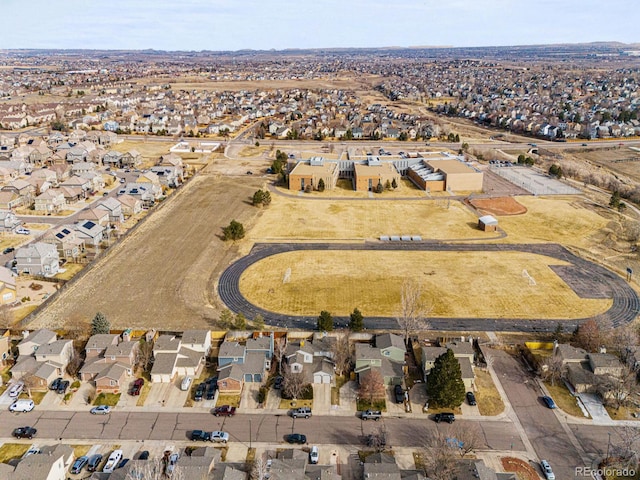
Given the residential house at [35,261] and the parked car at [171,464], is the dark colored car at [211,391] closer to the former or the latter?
the parked car at [171,464]

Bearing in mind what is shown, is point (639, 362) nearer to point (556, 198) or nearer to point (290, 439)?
point (290, 439)

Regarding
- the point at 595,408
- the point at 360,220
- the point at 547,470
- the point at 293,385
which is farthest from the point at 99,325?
the point at 360,220

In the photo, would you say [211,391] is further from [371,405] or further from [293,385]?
[371,405]

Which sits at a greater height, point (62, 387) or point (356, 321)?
point (356, 321)

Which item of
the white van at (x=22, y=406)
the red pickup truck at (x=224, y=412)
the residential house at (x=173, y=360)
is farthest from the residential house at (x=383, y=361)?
the white van at (x=22, y=406)

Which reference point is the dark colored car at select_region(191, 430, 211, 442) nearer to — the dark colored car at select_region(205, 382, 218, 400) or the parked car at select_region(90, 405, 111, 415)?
the dark colored car at select_region(205, 382, 218, 400)

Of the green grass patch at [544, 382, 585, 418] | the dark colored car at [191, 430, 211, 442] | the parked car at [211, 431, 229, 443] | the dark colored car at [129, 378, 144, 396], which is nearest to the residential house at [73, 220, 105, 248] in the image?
the dark colored car at [129, 378, 144, 396]
